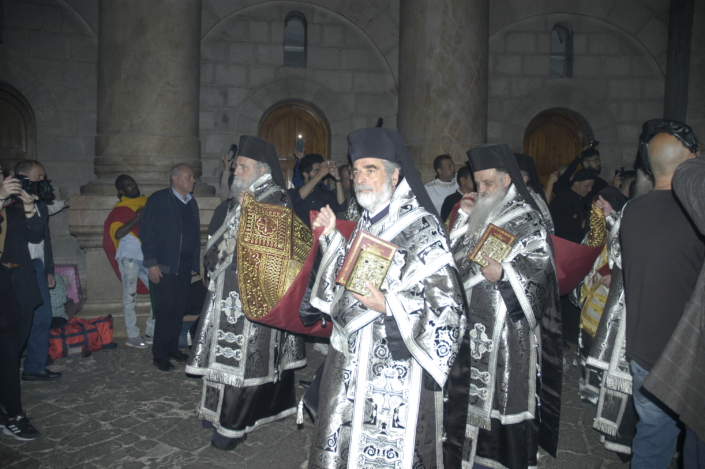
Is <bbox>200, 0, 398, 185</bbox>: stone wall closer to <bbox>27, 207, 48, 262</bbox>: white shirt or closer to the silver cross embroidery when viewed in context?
<bbox>27, 207, 48, 262</bbox>: white shirt

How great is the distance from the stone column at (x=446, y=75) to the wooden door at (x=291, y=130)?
2127mm

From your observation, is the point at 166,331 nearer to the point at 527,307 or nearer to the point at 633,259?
the point at 527,307

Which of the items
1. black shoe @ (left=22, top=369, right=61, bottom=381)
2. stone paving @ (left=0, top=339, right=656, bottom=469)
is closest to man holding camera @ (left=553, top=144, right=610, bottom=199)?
stone paving @ (left=0, top=339, right=656, bottom=469)

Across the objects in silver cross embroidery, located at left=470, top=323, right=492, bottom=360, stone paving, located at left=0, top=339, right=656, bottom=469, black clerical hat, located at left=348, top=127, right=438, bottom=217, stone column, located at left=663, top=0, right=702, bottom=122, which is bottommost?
stone paving, located at left=0, top=339, right=656, bottom=469

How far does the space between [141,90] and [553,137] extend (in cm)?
754

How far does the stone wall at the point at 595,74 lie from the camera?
981cm

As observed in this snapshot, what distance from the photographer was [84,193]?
264 inches

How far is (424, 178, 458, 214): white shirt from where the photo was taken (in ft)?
22.8

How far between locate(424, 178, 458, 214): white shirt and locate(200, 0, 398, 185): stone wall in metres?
2.82

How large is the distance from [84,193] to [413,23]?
545 centimetres

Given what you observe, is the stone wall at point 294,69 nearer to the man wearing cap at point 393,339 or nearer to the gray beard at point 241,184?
the gray beard at point 241,184

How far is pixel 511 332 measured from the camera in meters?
3.25

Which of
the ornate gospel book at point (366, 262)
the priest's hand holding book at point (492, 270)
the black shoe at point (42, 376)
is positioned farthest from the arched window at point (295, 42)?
the ornate gospel book at point (366, 262)

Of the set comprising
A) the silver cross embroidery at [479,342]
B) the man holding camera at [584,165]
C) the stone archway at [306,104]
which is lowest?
the silver cross embroidery at [479,342]
